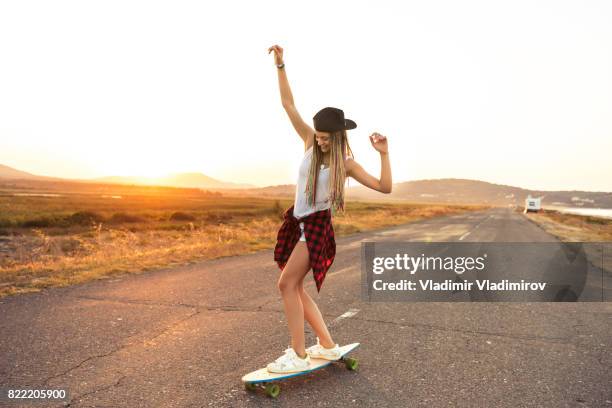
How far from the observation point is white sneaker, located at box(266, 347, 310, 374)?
11.5 ft

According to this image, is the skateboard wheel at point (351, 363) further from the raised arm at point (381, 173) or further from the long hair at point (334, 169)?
the raised arm at point (381, 173)

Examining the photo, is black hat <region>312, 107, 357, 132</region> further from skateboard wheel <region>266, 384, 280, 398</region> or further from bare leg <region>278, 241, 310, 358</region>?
skateboard wheel <region>266, 384, 280, 398</region>

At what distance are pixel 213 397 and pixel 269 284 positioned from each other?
202 inches

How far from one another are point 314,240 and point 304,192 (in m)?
0.39

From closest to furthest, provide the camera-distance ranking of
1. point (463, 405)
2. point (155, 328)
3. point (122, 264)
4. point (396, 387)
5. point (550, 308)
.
A: 1. point (463, 405)
2. point (396, 387)
3. point (155, 328)
4. point (550, 308)
5. point (122, 264)

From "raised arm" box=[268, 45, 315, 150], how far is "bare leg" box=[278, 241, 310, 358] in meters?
0.89

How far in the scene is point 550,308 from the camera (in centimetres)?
696

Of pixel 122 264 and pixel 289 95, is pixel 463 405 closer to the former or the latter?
pixel 289 95

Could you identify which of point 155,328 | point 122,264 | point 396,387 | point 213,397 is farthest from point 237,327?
point 122,264

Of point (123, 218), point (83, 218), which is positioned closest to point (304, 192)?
point (83, 218)

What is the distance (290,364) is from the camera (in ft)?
11.6

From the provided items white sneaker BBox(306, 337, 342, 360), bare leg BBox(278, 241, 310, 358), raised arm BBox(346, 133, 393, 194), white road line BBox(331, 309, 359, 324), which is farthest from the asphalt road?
raised arm BBox(346, 133, 393, 194)

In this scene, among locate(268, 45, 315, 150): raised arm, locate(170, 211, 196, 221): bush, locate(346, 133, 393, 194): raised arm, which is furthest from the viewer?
locate(170, 211, 196, 221): bush

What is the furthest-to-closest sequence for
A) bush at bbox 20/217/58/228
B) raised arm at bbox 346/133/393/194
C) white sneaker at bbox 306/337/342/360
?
bush at bbox 20/217/58/228 < white sneaker at bbox 306/337/342/360 < raised arm at bbox 346/133/393/194
